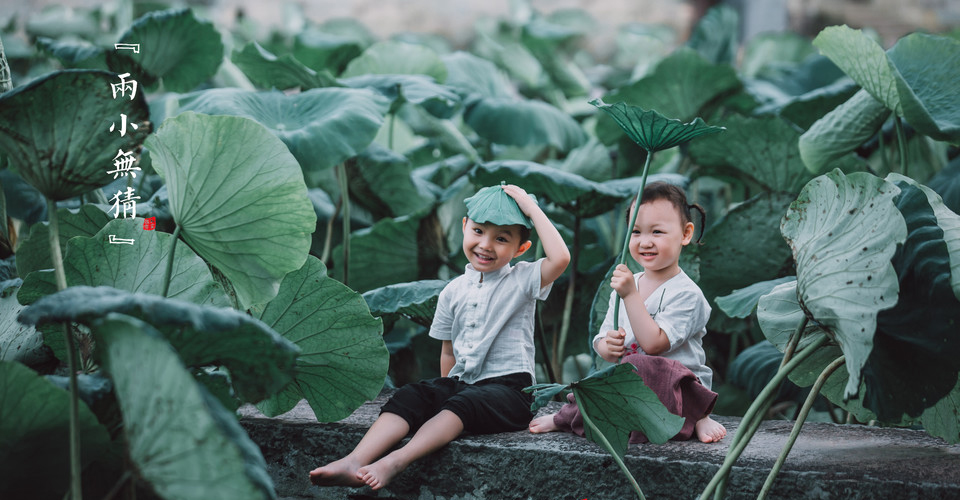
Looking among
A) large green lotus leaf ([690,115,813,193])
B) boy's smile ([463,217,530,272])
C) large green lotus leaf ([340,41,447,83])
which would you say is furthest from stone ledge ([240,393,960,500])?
large green lotus leaf ([340,41,447,83])

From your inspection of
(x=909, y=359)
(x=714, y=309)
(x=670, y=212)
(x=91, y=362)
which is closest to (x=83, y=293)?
(x=91, y=362)

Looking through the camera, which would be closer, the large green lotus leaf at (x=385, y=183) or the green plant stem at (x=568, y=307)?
the green plant stem at (x=568, y=307)

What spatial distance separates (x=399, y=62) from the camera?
2.10 m

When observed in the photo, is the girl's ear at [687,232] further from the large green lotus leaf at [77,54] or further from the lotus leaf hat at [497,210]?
the large green lotus leaf at [77,54]

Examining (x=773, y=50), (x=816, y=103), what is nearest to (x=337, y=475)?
(x=816, y=103)

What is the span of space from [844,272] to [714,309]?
2.35 ft

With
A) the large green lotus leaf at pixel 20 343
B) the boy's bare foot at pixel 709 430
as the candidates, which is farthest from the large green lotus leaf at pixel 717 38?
the large green lotus leaf at pixel 20 343

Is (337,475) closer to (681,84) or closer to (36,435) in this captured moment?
(36,435)

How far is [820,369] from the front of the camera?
1.12 m

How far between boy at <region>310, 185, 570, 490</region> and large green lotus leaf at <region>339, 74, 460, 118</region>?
1.72 feet

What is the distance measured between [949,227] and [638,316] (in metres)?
0.35

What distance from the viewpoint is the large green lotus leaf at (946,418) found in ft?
3.34

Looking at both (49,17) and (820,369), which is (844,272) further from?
(49,17)

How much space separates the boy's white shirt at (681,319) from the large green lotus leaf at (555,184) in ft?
0.83
